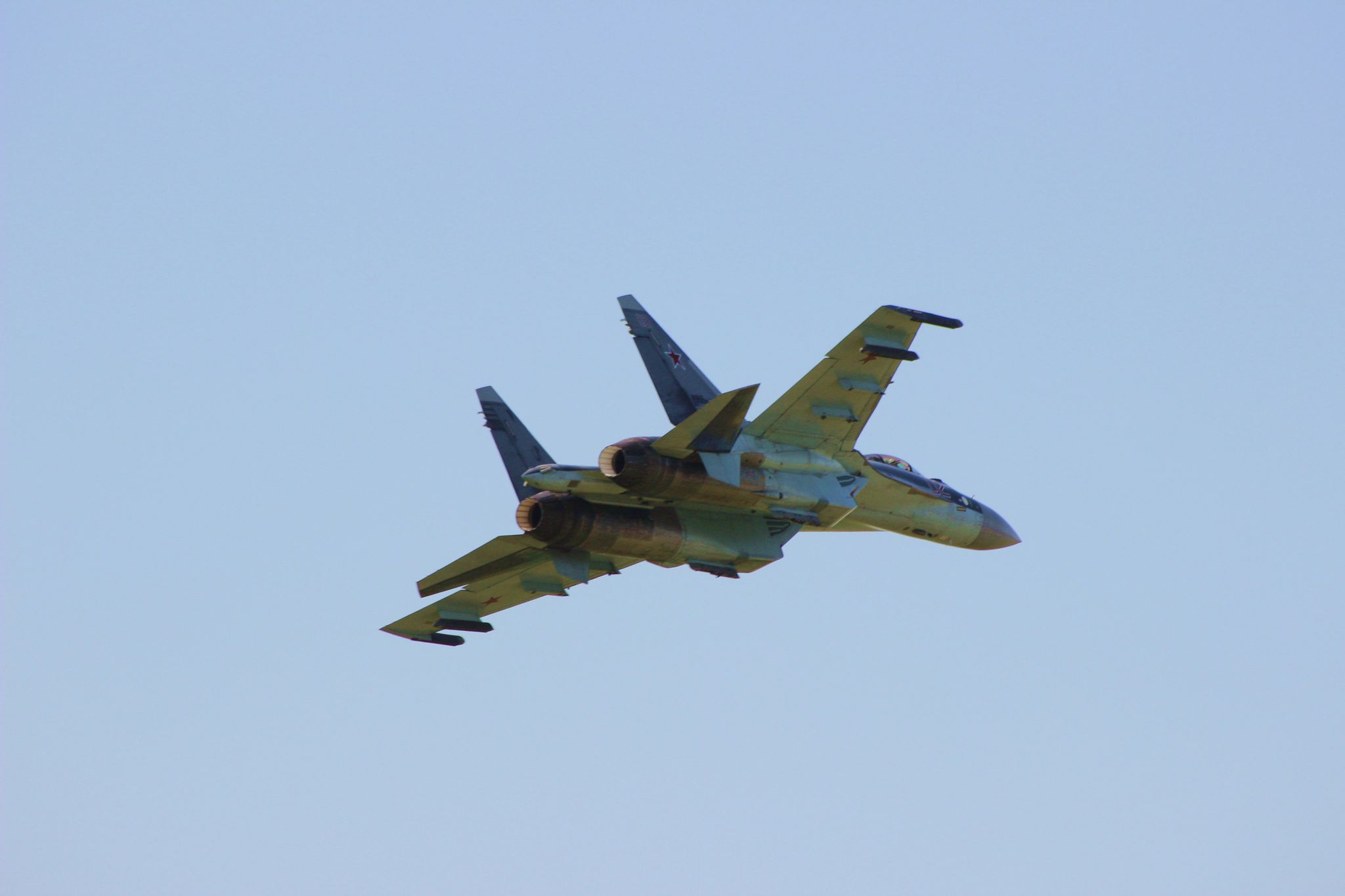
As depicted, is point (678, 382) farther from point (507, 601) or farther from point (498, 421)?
point (507, 601)

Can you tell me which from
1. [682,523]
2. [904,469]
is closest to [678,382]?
[682,523]

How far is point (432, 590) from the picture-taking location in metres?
39.0

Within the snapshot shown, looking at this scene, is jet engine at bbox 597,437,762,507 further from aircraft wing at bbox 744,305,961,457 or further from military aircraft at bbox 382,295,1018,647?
aircraft wing at bbox 744,305,961,457

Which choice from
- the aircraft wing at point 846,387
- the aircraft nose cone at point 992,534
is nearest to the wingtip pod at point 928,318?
the aircraft wing at point 846,387

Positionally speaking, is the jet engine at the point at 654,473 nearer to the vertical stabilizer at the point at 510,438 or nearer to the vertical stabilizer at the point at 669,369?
the vertical stabilizer at the point at 669,369

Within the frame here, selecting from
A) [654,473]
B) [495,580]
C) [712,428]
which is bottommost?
[495,580]

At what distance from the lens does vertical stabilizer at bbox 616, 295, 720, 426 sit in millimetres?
37312

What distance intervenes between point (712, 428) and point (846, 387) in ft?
11.2

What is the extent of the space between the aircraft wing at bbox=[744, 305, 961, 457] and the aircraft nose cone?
6.78 m

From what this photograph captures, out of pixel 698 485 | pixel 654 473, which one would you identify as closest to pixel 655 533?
pixel 698 485

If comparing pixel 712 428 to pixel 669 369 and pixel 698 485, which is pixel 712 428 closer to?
pixel 698 485

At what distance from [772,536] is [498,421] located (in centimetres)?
672

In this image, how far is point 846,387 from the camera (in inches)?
1412

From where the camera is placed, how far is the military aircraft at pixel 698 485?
34.5m
